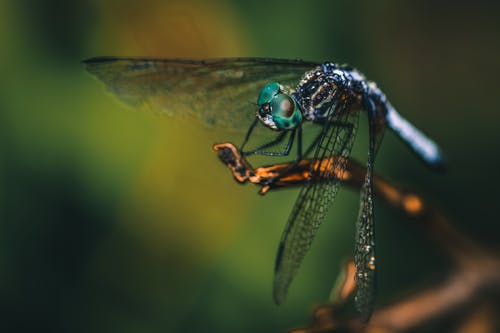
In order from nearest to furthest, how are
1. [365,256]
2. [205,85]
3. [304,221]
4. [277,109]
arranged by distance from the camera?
[365,256] → [304,221] → [277,109] → [205,85]

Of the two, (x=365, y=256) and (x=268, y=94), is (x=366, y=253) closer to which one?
(x=365, y=256)

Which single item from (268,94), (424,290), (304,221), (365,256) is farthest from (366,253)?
(268,94)

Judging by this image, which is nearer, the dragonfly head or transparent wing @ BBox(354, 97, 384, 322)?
transparent wing @ BBox(354, 97, 384, 322)

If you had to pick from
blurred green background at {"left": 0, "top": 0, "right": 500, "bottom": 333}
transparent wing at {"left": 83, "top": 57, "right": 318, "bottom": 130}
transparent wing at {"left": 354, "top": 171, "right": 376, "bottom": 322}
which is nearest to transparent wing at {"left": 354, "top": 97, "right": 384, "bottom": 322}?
transparent wing at {"left": 354, "top": 171, "right": 376, "bottom": 322}

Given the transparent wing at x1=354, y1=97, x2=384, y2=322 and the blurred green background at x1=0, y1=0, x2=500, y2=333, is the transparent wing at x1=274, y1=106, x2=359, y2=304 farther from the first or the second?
the blurred green background at x1=0, y1=0, x2=500, y2=333

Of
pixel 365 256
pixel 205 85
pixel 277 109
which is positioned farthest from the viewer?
pixel 205 85
